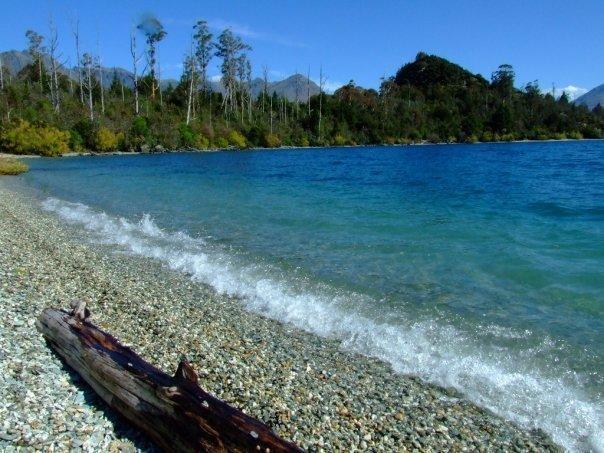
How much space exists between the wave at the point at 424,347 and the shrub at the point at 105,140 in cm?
6615

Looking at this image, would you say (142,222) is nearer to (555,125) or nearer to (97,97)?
(97,97)

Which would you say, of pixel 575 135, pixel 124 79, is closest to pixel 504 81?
pixel 575 135

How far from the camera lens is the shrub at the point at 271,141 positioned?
332 ft

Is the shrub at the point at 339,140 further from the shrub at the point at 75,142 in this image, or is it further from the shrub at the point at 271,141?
the shrub at the point at 75,142

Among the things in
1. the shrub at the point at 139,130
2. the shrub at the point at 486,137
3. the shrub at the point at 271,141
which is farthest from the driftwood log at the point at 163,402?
the shrub at the point at 486,137

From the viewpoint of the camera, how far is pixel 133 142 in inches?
3088

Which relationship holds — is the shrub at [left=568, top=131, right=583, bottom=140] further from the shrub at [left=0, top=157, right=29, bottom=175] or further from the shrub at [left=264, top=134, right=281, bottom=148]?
the shrub at [left=0, top=157, right=29, bottom=175]

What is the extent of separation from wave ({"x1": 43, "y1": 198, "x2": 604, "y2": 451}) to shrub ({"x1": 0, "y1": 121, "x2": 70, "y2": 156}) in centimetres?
5804

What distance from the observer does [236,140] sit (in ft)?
314

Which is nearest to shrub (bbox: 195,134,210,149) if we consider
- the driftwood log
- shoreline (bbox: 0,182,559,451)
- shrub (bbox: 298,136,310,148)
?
shrub (bbox: 298,136,310,148)

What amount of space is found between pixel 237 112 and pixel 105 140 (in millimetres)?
40653

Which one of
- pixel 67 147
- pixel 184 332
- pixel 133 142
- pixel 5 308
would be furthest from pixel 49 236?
pixel 133 142

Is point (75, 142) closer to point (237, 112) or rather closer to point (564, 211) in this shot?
point (237, 112)

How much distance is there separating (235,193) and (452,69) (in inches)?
6876
